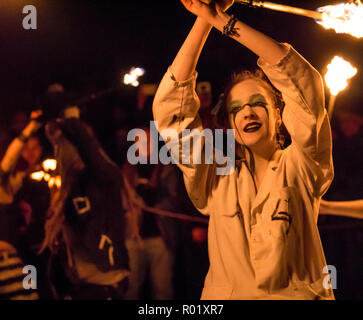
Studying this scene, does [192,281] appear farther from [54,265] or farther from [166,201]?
[54,265]

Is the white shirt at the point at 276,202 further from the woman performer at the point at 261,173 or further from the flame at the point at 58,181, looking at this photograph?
the flame at the point at 58,181

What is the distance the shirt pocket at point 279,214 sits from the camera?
136 cm

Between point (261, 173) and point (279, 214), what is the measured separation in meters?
0.22

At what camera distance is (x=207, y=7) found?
1.40 m

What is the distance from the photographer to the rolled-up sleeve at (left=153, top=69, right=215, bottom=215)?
1462 mm

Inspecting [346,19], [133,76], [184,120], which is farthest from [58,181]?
[346,19]

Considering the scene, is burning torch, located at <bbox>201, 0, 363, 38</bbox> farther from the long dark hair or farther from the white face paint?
the long dark hair

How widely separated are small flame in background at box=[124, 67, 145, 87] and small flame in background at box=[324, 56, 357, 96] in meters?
1.11

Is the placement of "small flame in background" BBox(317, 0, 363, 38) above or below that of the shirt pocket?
above

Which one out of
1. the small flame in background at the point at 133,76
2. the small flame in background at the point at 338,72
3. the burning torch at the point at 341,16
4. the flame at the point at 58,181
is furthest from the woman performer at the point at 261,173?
the flame at the point at 58,181

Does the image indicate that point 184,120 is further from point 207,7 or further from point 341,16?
point 341,16

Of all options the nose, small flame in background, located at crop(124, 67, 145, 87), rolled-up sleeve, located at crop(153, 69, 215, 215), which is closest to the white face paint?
the nose
